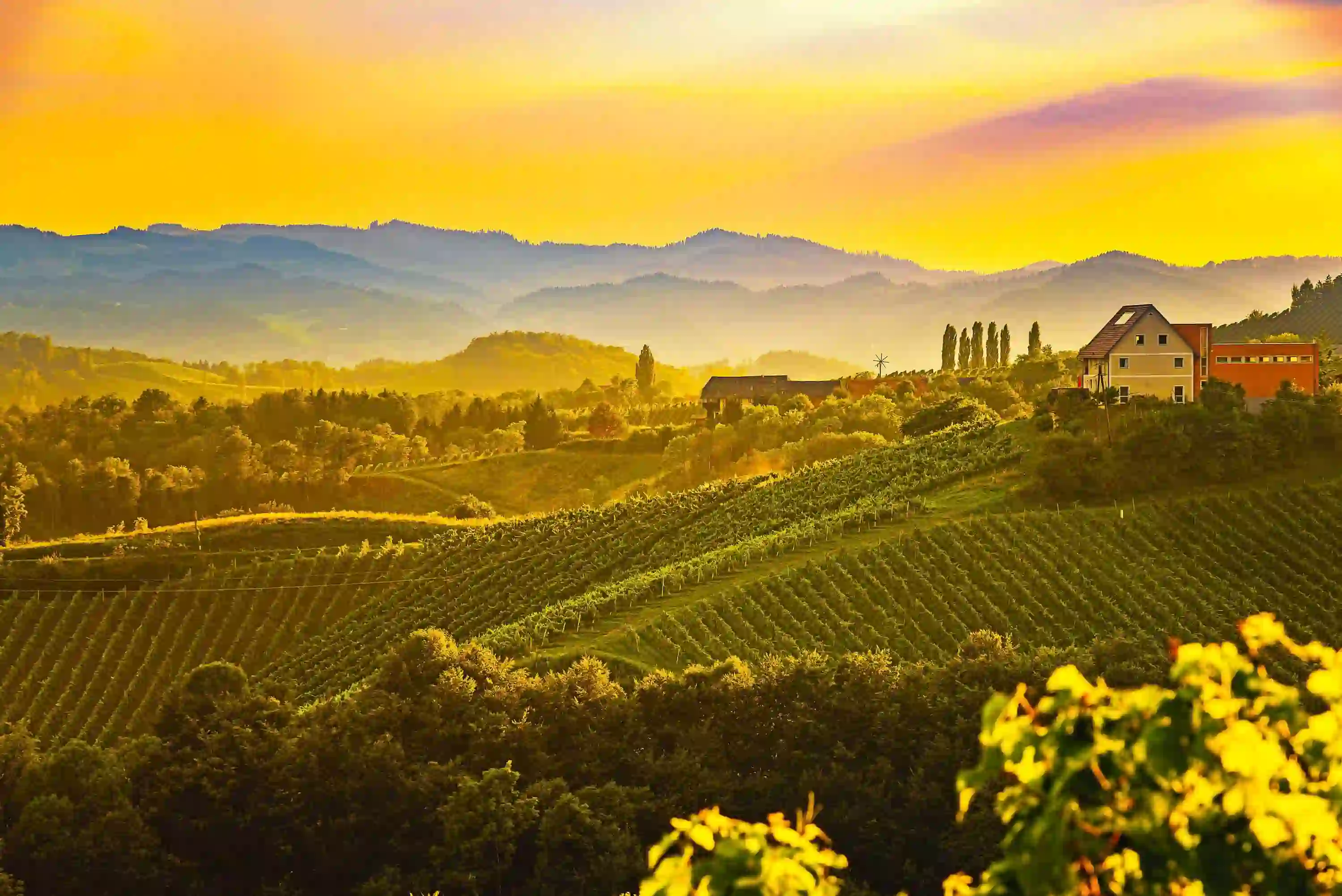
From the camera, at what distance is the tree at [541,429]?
135250mm

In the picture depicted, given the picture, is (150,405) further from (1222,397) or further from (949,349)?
(1222,397)

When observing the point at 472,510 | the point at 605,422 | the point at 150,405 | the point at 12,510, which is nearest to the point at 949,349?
the point at 605,422

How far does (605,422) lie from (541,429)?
33.4 ft

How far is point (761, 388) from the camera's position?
542 ft

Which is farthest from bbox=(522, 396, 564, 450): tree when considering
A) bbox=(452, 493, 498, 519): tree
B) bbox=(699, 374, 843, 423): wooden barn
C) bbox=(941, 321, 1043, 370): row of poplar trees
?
bbox=(941, 321, 1043, 370): row of poplar trees

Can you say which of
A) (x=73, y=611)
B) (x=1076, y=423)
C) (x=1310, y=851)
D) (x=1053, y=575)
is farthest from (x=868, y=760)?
(x=73, y=611)

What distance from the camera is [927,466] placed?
5184cm

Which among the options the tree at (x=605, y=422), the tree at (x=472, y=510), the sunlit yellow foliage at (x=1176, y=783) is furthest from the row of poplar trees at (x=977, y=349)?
the sunlit yellow foliage at (x=1176, y=783)

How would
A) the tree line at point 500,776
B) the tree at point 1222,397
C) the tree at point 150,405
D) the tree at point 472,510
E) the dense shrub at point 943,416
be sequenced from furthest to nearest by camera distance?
the tree at point 150,405, the tree at point 472,510, the dense shrub at point 943,416, the tree at point 1222,397, the tree line at point 500,776

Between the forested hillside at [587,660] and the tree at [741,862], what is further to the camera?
the forested hillside at [587,660]

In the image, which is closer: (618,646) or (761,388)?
(618,646)

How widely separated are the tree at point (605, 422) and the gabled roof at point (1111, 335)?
286ft

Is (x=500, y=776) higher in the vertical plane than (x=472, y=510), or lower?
higher

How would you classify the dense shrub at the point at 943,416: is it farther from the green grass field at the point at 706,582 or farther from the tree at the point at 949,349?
the tree at the point at 949,349
